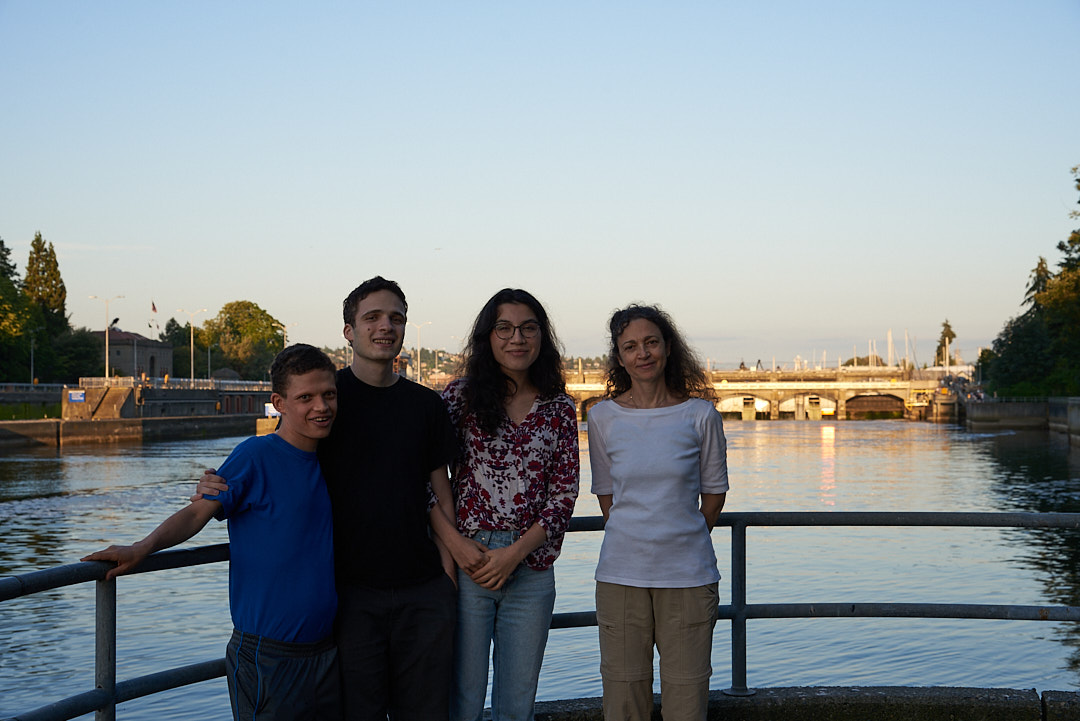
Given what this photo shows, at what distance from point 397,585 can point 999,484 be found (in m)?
39.0

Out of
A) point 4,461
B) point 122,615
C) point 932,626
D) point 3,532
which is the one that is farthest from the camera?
point 4,461

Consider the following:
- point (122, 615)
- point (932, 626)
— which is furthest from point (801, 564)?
point (122, 615)

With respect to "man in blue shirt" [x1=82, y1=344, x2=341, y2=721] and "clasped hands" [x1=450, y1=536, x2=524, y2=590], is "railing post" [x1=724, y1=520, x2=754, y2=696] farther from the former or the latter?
"man in blue shirt" [x1=82, y1=344, x2=341, y2=721]

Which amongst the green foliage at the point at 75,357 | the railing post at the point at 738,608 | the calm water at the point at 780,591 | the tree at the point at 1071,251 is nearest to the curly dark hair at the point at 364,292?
the railing post at the point at 738,608

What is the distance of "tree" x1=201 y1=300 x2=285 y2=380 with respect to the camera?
134500mm

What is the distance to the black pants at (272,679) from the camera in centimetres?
334

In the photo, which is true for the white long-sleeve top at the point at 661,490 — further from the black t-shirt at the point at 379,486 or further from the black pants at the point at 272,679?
the black pants at the point at 272,679

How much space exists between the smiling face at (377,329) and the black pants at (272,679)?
3.11 feet

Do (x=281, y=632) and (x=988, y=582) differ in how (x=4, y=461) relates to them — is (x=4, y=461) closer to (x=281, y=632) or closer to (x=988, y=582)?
(x=988, y=582)

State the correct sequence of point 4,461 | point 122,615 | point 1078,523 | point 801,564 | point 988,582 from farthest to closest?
point 4,461 → point 801,564 → point 988,582 → point 122,615 → point 1078,523

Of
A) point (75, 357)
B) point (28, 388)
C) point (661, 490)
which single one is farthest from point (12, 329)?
point (661, 490)

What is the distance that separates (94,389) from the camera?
238 ft

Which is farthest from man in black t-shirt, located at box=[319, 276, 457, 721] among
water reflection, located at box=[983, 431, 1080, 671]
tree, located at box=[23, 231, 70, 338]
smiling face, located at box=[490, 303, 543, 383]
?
tree, located at box=[23, 231, 70, 338]

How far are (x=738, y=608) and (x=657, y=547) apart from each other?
37.1 inches
